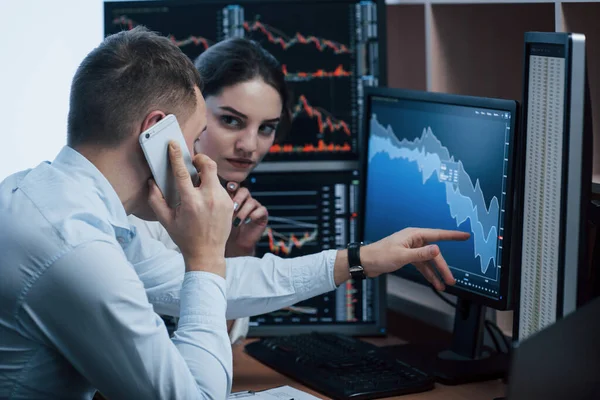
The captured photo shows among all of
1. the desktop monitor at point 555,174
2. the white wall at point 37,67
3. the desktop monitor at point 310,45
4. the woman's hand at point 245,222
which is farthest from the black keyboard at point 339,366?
the white wall at point 37,67

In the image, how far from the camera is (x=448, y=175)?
1.77 m

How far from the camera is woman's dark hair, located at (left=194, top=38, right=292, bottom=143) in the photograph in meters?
1.99

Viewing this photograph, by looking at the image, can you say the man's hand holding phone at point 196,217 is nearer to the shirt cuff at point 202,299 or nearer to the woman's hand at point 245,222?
the shirt cuff at point 202,299

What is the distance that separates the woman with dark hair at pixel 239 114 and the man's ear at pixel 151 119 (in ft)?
1.78

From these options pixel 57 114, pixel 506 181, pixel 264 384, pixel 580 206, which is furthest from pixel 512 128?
pixel 57 114

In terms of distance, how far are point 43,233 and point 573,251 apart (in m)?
0.77

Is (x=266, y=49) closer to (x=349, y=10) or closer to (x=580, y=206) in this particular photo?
(x=349, y=10)

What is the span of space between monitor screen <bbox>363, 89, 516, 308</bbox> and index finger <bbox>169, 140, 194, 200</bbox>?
1.83ft

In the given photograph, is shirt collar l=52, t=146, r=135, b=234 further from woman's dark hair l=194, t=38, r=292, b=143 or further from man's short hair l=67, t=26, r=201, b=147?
woman's dark hair l=194, t=38, r=292, b=143

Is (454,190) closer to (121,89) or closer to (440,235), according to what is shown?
(440,235)

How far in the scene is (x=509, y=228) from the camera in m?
1.62

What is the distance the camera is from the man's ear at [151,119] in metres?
1.42

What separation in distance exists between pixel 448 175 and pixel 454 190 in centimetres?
3

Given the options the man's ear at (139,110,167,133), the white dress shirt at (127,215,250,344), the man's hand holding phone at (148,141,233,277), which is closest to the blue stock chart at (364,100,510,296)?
the white dress shirt at (127,215,250,344)
